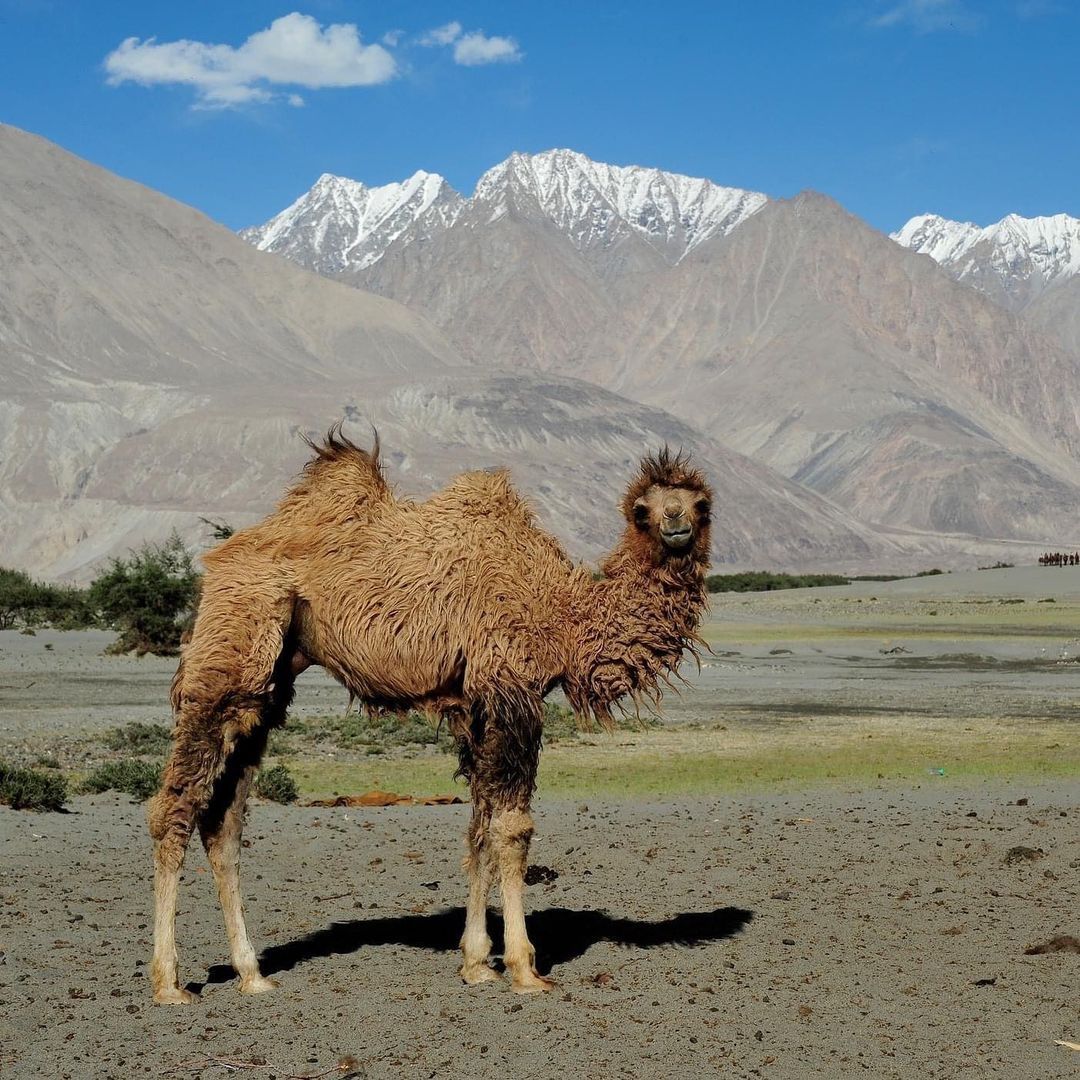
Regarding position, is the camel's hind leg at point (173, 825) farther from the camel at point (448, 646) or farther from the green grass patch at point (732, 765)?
the green grass patch at point (732, 765)

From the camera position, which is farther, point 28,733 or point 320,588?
point 28,733

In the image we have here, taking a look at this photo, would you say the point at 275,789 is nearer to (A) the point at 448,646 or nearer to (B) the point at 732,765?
(B) the point at 732,765

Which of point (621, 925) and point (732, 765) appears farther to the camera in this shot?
point (732, 765)

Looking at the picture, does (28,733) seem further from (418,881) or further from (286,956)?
(286,956)

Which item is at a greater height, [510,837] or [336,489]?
[336,489]

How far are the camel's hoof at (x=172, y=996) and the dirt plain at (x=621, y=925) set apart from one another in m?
0.11

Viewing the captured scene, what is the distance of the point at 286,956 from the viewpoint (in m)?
9.48

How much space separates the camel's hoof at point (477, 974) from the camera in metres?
8.80

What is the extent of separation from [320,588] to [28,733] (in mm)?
14873

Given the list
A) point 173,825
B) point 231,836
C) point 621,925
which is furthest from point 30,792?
point 621,925

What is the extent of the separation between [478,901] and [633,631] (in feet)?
5.73

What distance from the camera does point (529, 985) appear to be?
28.1 feet

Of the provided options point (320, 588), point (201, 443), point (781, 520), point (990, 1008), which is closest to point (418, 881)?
point (320, 588)

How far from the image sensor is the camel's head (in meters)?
8.93
